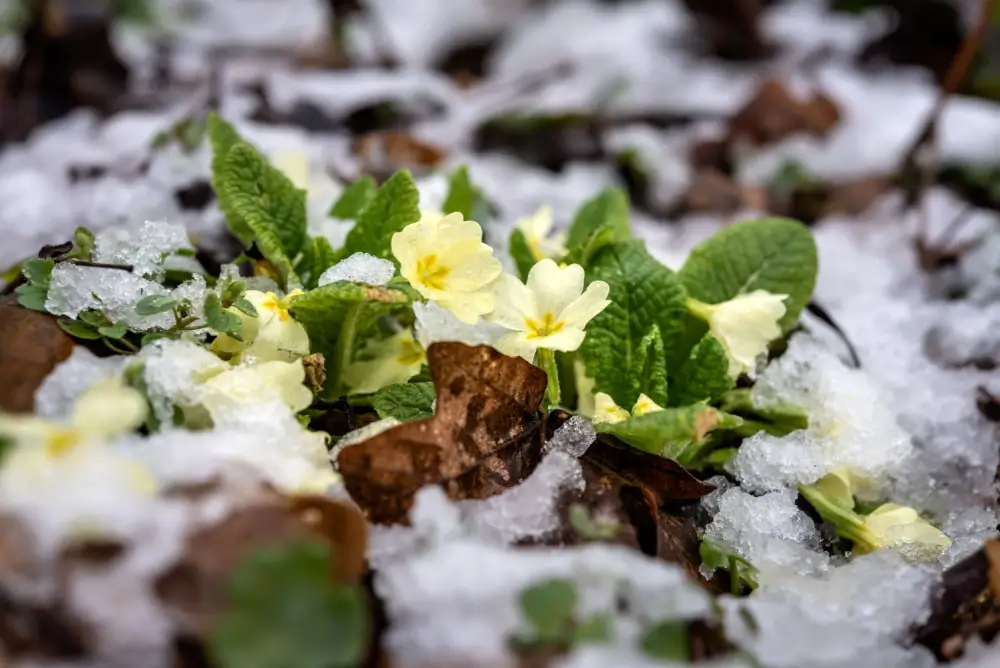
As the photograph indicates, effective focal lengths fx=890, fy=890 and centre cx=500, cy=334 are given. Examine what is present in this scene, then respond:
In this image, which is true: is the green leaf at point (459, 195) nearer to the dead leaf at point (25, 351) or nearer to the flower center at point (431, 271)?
the flower center at point (431, 271)

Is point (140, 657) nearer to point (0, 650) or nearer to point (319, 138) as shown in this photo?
point (0, 650)

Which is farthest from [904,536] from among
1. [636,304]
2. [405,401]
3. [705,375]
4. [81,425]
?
[81,425]

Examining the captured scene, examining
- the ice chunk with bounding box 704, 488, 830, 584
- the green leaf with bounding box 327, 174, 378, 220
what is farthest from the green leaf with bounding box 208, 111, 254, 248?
the ice chunk with bounding box 704, 488, 830, 584

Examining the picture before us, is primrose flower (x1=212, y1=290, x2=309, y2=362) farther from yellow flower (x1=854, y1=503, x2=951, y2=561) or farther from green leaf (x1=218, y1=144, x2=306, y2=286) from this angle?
yellow flower (x1=854, y1=503, x2=951, y2=561)

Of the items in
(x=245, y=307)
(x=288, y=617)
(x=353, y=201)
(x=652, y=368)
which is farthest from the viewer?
(x=353, y=201)

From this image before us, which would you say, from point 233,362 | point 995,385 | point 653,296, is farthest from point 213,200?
point 995,385

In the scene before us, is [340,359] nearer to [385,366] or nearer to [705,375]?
[385,366]

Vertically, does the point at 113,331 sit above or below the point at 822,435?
above
